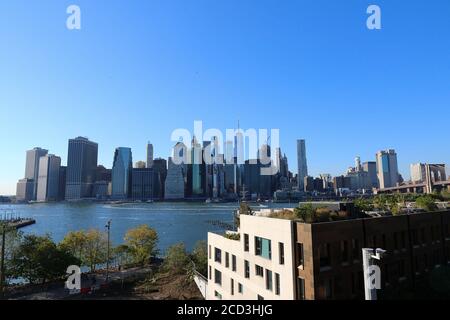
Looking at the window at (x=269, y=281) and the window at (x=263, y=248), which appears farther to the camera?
the window at (x=263, y=248)

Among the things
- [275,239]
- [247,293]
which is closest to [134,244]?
[247,293]

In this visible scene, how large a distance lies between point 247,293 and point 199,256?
2584 cm

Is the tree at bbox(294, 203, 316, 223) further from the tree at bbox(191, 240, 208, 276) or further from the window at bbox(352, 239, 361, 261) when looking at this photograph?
the tree at bbox(191, 240, 208, 276)

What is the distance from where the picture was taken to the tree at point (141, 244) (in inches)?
2574

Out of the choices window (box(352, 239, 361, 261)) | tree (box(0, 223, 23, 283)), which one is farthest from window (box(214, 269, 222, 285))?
tree (box(0, 223, 23, 283))

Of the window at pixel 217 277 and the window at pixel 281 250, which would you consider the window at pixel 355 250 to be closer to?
the window at pixel 281 250

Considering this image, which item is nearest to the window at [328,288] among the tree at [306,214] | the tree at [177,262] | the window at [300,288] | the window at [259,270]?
the window at [300,288]

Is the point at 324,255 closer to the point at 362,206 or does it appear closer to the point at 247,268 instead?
the point at 247,268

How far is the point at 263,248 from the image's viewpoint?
2494cm

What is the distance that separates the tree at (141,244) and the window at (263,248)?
44341 mm

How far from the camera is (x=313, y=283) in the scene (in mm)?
20188

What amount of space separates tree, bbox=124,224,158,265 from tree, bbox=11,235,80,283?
50.1 feet

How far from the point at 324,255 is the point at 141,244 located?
52.2 meters

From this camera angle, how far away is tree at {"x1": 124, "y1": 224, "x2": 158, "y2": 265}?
65.4 metres
